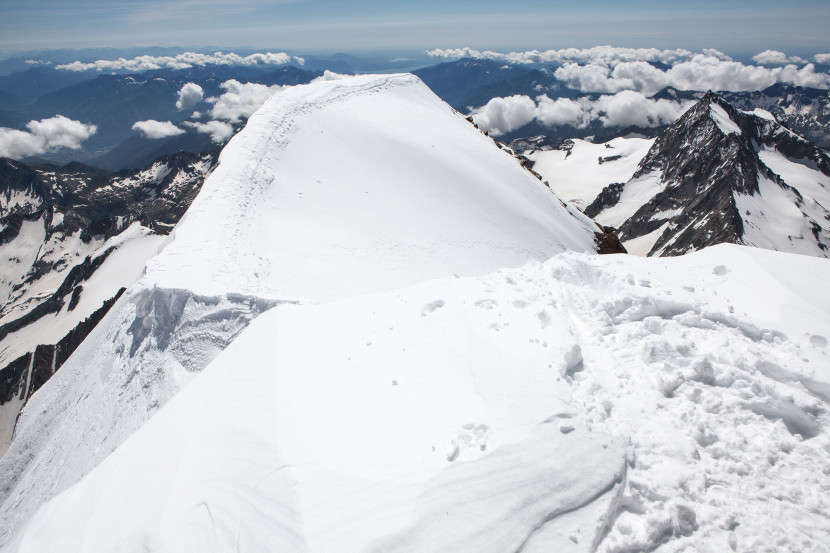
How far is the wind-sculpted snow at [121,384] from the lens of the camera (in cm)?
1192

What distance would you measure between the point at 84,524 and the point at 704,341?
1333 cm

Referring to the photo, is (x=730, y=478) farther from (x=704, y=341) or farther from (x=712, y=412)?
(x=704, y=341)

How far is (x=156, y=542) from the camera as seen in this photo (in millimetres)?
6469

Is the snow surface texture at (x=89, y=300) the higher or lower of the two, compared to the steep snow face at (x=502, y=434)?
lower

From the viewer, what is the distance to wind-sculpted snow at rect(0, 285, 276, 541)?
11.9 m

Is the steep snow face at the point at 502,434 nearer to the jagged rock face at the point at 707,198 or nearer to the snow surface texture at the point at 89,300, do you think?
the snow surface texture at the point at 89,300

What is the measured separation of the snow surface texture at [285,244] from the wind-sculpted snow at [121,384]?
0.05 m

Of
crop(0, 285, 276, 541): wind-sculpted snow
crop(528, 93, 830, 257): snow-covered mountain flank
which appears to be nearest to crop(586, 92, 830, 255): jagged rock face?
crop(528, 93, 830, 257): snow-covered mountain flank

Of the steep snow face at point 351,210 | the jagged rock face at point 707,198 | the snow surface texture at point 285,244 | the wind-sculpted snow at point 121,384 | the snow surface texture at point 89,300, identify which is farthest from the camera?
the jagged rock face at point 707,198

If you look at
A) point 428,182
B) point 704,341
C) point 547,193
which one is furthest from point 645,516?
point 547,193

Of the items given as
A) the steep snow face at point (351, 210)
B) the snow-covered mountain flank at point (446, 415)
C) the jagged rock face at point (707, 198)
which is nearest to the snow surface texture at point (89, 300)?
the steep snow face at point (351, 210)

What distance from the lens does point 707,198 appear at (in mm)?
142875

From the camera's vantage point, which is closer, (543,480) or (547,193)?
(543,480)

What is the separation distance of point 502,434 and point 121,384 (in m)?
12.5
